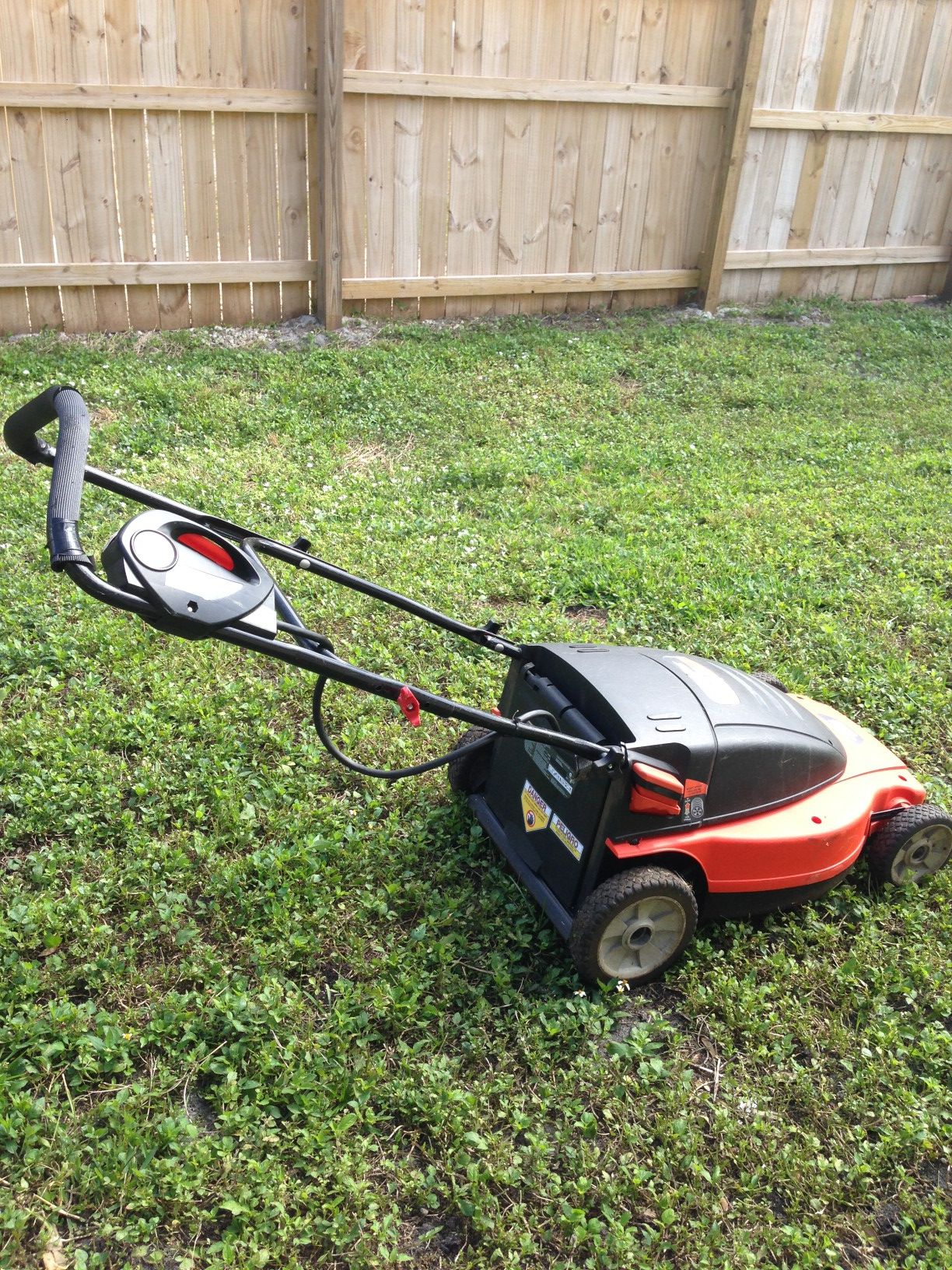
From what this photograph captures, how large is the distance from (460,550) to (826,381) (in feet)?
12.5

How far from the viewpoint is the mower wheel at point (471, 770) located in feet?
9.79

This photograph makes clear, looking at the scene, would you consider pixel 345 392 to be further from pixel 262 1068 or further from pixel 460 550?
pixel 262 1068

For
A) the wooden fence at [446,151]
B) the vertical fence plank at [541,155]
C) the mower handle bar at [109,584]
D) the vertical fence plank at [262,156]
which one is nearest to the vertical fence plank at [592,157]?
the wooden fence at [446,151]

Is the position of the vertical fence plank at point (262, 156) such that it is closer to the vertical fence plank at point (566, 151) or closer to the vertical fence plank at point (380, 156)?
the vertical fence plank at point (380, 156)

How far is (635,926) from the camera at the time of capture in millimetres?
2430

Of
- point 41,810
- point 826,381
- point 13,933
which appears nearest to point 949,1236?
point 13,933

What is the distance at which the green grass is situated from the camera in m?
2.01

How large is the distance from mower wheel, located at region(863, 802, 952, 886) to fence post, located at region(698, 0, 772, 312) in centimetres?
624

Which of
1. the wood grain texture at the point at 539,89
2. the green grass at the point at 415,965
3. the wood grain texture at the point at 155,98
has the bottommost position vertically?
the green grass at the point at 415,965

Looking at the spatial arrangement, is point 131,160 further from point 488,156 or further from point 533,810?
point 533,810

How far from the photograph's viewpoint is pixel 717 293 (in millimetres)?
8328

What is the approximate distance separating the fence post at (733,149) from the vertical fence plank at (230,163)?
366cm

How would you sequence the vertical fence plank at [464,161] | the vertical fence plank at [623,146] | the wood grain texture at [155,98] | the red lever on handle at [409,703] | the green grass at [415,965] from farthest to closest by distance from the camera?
the vertical fence plank at [623,146] → the vertical fence plank at [464,161] → the wood grain texture at [155,98] → the red lever on handle at [409,703] → the green grass at [415,965]

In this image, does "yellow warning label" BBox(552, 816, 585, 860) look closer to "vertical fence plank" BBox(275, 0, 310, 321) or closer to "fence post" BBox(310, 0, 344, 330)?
"fence post" BBox(310, 0, 344, 330)
